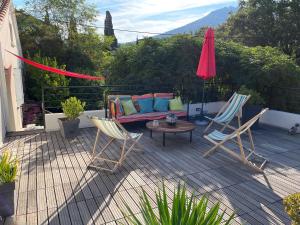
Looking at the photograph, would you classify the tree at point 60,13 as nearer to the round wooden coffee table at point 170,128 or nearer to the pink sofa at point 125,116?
the pink sofa at point 125,116

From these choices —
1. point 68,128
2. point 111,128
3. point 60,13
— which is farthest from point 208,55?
point 60,13

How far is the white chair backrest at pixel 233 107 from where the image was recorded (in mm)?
6180

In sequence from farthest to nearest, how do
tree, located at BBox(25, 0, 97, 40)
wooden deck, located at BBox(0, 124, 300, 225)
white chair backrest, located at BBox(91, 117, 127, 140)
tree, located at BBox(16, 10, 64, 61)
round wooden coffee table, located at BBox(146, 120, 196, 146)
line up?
tree, located at BBox(25, 0, 97, 40) → tree, located at BBox(16, 10, 64, 61) → round wooden coffee table, located at BBox(146, 120, 196, 146) → white chair backrest, located at BBox(91, 117, 127, 140) → wooden deck, located at BBox(0, 124, 300, 225)

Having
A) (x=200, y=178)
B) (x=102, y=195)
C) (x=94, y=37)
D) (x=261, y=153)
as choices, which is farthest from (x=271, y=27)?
(x=102, y=195)

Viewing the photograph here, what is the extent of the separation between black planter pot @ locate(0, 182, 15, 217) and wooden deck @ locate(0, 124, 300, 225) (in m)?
0.10

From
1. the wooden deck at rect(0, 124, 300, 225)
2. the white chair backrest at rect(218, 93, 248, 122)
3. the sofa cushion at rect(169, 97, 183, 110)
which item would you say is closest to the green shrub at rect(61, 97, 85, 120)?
the wooden deck at rect(0, 124, 300, 225)

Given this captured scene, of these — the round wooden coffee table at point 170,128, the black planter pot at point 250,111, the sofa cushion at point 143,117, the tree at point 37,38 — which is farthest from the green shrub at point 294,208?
the tree at point 37,38

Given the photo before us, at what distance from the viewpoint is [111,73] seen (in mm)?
9133

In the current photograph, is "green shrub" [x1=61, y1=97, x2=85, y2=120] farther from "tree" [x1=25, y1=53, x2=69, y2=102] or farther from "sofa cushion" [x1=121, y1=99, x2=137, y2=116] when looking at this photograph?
"tree" [x1=25, y1=53, x2=69, y2=102]

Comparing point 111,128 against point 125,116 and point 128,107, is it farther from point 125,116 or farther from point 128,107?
point 128,107

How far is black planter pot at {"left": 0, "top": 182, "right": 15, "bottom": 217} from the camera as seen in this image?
2936 millimetres

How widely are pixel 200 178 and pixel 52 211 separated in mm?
2234

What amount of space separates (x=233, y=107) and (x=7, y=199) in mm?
5123

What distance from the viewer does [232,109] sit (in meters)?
6.35
